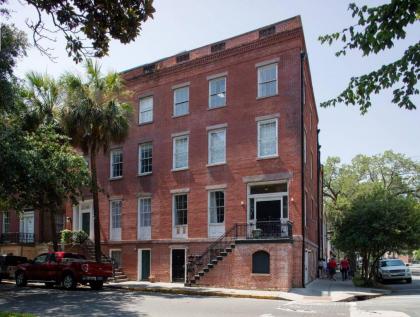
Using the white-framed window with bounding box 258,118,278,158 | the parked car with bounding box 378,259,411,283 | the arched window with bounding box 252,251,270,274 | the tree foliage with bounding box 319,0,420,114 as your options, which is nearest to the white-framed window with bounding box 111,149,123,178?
the white-framed window with bounding box 258,118,278,158

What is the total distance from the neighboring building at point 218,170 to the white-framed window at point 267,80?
2.2 inches

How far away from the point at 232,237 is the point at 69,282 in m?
8.15

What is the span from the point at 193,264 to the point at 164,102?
33.6 ft

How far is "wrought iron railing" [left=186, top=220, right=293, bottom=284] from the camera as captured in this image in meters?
25.1

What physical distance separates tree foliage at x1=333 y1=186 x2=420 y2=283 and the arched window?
19.8 ft

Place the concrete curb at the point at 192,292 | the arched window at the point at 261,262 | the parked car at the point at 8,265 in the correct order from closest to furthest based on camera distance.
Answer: the concrete curb at the point at 192,292
the arched window at the point at 261,262
the parked car at the point at 8,265

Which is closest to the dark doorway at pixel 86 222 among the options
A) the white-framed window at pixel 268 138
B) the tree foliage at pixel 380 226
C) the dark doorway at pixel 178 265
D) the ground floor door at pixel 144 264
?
the ground floor door at pixel 144 264

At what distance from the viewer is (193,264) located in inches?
1029

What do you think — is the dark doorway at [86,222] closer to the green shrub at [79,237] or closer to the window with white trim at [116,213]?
the green shrub at [79,237]

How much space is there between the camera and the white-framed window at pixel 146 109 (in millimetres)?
32125

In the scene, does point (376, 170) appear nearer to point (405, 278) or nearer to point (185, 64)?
point (405, 278)

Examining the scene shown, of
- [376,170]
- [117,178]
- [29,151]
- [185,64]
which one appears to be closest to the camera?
[29,151]

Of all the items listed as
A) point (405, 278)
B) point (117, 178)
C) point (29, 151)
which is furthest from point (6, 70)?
point (405, 278)

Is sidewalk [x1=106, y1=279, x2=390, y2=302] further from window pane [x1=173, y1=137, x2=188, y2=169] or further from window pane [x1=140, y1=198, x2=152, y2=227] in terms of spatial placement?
window pane [x1=173, y1=137, x2=188, y2=169]
